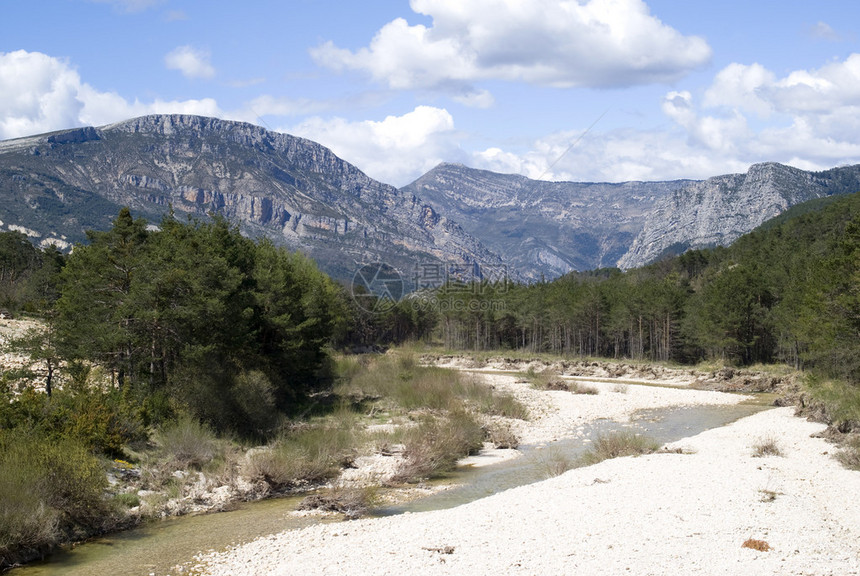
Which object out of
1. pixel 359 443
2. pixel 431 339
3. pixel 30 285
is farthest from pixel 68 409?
pixel 431 339

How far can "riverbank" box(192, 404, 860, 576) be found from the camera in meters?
11.0

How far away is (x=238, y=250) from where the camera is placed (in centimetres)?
3522

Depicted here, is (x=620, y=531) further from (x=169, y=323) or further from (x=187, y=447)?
(x=169, y=323)

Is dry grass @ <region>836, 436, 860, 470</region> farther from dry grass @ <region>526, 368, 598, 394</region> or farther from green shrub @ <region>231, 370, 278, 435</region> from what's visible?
dry grass @ <region>526, 368, 598, 394</region>

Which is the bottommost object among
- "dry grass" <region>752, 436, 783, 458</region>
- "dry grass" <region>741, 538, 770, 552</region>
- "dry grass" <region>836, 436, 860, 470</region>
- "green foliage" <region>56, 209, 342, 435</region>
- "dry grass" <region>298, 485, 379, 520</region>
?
"dry grass" <region>298, 485, 379, 520</region>

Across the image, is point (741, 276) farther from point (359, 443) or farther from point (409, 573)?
point (409, 573)

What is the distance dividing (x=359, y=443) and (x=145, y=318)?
9440 mm

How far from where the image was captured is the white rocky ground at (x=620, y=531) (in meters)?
11.1

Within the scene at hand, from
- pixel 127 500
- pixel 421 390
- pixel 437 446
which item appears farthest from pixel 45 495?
pixel 421 390

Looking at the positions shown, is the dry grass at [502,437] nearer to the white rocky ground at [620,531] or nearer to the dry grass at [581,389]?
the white rocky ground at [620,531]

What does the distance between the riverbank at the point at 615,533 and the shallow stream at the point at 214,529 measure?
2.93ft

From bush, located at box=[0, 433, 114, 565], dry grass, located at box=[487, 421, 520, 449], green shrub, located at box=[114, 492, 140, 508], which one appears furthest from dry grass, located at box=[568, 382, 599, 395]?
bush, located at box=[0, 433, 114, 565]

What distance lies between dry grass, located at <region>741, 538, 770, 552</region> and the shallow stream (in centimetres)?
750

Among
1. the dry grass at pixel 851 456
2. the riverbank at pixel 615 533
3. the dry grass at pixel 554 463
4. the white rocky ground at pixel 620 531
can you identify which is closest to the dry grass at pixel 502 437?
the dry grass at pixel 554 463
